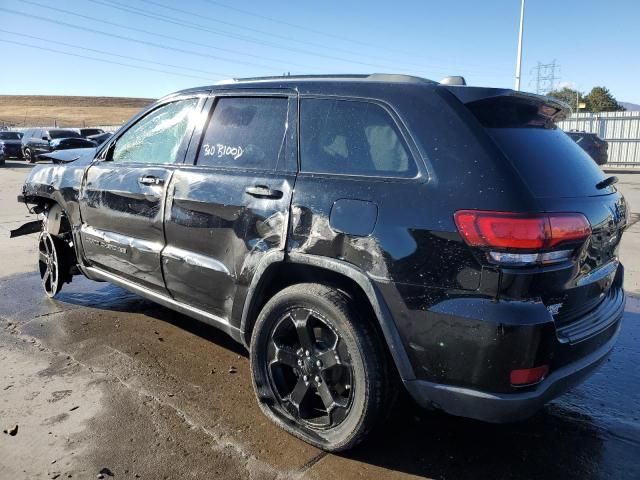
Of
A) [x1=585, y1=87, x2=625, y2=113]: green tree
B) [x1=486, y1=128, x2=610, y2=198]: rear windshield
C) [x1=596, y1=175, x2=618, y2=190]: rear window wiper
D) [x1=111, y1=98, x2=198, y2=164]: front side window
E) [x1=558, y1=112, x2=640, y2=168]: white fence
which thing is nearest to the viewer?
[x1=486, y1=128, x2=610, y2=198]: rear windshield

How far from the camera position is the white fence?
2705cm

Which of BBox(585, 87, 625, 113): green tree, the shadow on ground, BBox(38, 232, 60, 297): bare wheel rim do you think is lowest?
the shadow on ground

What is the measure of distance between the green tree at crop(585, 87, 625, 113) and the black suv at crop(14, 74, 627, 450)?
221ft

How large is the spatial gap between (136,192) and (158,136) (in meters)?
0.46

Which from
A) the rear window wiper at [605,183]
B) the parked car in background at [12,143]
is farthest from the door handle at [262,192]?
the parked car in background at [12,143]

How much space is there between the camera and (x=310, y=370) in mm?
2855

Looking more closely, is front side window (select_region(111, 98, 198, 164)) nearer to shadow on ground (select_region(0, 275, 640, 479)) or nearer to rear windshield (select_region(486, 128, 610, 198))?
shadow on ground (select_region(0, 275, 640, 479))

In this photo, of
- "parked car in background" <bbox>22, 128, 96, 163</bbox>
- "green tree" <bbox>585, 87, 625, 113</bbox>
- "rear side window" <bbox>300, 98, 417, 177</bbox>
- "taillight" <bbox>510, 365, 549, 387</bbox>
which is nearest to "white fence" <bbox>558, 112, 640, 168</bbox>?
"parked car in background" <bbox>22, 128, 96, 163</bbox>

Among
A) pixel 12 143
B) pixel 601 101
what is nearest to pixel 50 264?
pixel 12 143

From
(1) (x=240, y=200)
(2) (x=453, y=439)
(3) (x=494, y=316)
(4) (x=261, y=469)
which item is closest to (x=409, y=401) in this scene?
(2) (x=453, y=439)

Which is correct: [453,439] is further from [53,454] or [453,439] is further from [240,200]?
[53,454]

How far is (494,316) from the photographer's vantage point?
87.6 inches

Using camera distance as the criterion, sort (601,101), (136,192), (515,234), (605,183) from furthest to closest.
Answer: (601,101), (136,192), (605,183), (515,234)

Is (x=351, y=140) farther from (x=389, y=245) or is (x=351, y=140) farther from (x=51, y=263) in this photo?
(x=51, y=263)
